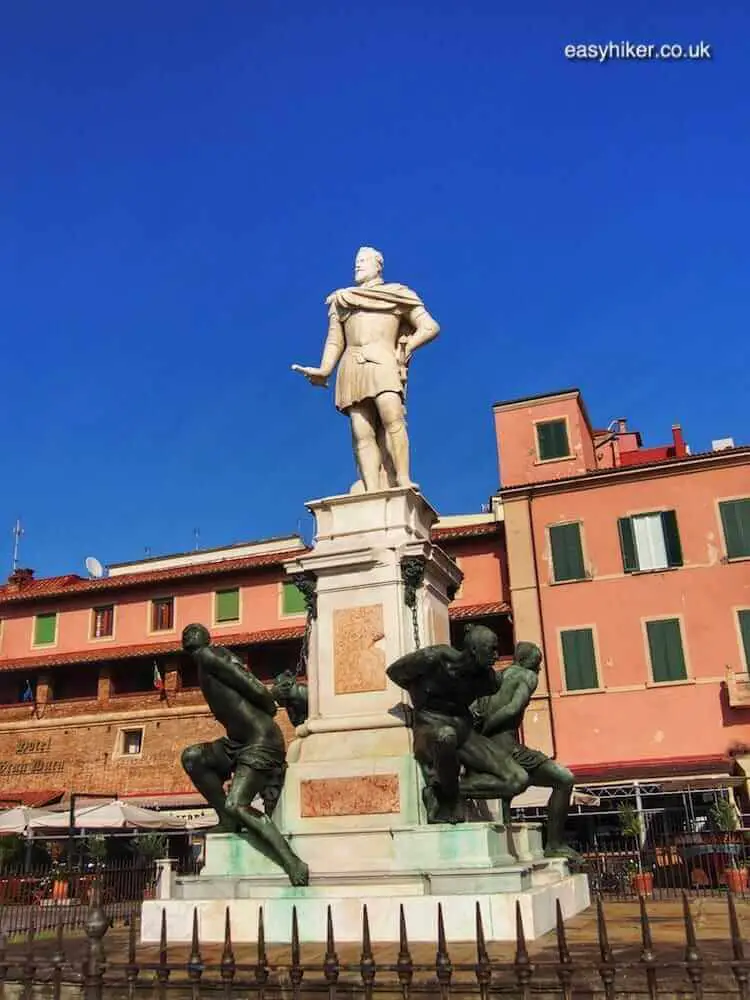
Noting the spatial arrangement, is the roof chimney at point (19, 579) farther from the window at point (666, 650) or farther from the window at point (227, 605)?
the window at point (666, 650)

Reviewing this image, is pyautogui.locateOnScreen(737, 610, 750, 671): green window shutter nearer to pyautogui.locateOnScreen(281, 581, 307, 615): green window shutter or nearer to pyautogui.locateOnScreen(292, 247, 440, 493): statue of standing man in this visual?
pyautogui.locateOnScreen(281, 581, 307, 615): green window shutter

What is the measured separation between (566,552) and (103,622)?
18.7 meters

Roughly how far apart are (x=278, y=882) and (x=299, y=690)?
199cm

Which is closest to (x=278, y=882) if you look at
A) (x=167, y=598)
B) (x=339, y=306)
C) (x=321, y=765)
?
(x=321, y=765)

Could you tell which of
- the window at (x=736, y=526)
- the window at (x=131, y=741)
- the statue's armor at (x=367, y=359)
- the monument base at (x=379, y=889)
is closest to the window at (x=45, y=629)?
the window at (x=131, y=741)

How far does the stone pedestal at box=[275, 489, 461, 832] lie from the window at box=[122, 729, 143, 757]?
89.1ft

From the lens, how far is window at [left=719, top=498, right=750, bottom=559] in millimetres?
28438

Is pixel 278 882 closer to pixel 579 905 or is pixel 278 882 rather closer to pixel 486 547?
pixel 579 905

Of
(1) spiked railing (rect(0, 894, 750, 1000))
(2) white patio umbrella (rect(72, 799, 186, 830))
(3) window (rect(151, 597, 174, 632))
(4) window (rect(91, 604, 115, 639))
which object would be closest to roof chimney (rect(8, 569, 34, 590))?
(4) window (rect(91, 604, 115, 639))

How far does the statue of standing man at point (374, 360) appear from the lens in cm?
976

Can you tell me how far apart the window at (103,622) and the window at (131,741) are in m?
4.31

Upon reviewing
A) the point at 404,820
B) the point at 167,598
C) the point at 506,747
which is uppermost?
the point at 167,598

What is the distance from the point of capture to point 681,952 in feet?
16.8

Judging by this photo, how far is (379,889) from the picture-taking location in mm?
6957
